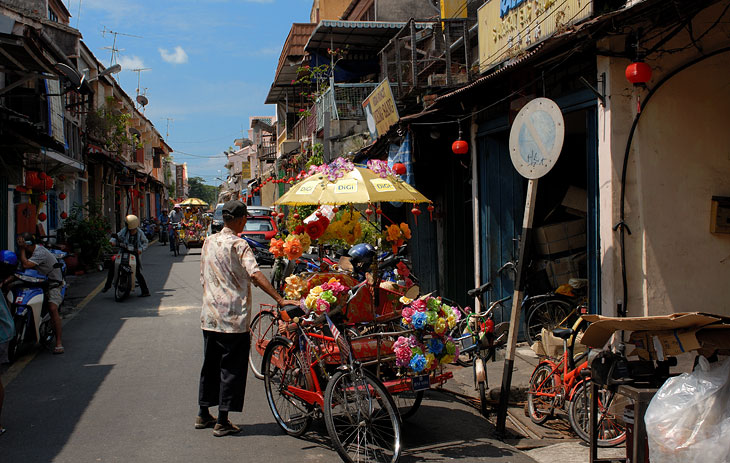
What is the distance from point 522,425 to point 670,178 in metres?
2.75

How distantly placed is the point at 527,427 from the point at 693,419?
104 inches

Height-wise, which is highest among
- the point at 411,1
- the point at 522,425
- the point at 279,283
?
the point at 411,1

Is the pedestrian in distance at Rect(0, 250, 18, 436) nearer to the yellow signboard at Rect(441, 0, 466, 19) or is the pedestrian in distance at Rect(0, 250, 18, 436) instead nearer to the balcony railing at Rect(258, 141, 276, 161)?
the yellow signboard at Rect(441, 0, 466, 19)

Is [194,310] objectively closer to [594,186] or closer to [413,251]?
[413,251]

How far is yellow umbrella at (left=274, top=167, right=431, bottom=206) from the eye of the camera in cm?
626

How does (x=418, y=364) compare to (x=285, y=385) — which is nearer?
(x=418, y=364)

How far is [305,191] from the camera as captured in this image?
649 cm

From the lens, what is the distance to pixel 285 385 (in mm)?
5250

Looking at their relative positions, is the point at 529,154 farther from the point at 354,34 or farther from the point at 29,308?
the point at 354,34

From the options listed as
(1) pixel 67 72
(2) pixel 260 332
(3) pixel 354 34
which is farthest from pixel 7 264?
(3) pixel 354 34

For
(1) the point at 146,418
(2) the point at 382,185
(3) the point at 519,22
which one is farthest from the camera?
(3) the point at 519,22

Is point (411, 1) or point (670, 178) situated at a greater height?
point (411, 1)

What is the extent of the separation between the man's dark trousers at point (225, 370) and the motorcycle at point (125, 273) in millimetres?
7818

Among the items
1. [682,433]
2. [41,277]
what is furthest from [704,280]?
[41,277]
